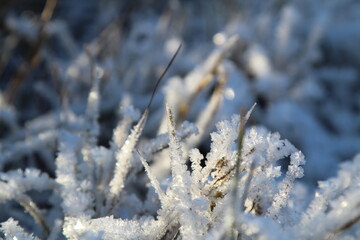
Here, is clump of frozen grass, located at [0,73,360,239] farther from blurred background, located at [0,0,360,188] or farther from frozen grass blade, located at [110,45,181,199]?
blurred background, located at [0,0,360,188]

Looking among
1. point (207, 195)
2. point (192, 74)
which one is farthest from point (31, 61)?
point (207, 195)

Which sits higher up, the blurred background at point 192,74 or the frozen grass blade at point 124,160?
the blurred background at point 192,74

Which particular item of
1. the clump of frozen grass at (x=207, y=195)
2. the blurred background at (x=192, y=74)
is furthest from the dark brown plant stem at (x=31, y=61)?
the clump of frozen grass at (x=207, y=195)

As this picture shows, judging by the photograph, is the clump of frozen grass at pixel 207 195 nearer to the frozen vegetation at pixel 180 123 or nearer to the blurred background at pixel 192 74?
the frozen vegetation at pixel 180 123

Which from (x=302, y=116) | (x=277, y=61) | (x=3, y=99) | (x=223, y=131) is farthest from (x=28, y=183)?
(x=277, y=61)

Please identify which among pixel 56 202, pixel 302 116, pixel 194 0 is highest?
pixel 194 0

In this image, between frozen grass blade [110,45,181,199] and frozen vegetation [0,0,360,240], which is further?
frozen grass blade [110,45,181,199]

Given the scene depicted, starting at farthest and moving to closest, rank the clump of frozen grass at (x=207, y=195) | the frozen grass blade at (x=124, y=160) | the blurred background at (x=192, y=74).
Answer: the blurred background at (x=192, y=74), the frozen grass blade at (x=124, y=160), the clump of frozen grass at (x=207, y=195)

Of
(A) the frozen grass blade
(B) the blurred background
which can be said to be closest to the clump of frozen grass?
(A) the frozen grass blade

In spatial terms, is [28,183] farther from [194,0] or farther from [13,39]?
[194,0]
